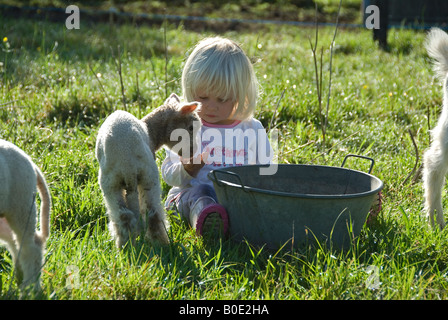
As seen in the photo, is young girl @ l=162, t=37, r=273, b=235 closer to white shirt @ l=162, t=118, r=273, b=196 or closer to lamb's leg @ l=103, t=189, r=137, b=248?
white shirt @ l=162, t=118, r=273, b=196

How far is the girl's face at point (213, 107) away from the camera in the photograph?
3504 mm

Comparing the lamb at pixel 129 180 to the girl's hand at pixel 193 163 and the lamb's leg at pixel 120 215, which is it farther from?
the girl's hand at pixel 193 163

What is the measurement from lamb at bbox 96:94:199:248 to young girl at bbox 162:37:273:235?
1.43ft

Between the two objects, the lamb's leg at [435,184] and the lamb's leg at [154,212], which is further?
the lamb's leg at [435,184]

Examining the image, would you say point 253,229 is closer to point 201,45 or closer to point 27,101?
point 201,45

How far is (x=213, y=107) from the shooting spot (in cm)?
351

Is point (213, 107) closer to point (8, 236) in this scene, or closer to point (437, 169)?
point (437, 169)

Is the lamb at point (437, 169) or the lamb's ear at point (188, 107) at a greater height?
the lamb's ear at point (188, 107)

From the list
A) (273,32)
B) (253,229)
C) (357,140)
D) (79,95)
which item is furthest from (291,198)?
(273,32)

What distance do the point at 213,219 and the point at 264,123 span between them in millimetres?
2014

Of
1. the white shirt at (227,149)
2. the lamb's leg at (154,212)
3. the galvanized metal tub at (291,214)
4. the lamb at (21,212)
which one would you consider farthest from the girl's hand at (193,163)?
the lamb at (21,212)

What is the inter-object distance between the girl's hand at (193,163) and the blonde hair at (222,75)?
50 cm
